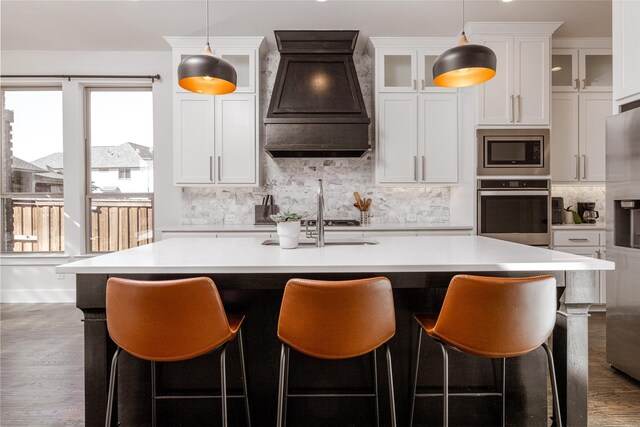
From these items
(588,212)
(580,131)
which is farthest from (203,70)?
(588,212)

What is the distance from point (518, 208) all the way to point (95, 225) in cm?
462

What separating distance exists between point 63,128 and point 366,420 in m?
4.50

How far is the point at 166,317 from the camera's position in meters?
1.37

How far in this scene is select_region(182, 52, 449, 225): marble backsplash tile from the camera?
439cm

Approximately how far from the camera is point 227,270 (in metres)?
1.51

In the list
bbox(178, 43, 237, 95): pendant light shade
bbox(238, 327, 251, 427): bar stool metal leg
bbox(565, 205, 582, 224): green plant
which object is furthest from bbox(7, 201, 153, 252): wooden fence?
bbox(565, 205, 582, 224): green plant

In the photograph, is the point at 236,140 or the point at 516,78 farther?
the point at 236,140

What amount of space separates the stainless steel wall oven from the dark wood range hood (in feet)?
4.16

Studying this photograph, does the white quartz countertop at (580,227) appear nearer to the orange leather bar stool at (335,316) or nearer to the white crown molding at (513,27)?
the white crown molding at (513,27)

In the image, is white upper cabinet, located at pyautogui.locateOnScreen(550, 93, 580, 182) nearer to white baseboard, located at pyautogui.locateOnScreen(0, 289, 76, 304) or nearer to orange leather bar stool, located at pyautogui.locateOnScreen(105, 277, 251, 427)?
orange leather bar stool, located at pyautogui.locateOnScreen(105, 277, 251, 427)

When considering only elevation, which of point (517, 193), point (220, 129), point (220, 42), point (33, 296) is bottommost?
point (33, 296)

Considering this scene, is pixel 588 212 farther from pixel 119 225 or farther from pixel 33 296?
pixel 33 296

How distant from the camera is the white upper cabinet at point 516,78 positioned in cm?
372

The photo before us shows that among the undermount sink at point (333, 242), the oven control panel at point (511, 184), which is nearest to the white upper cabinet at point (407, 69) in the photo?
the oven control panel at point (511, 184)
